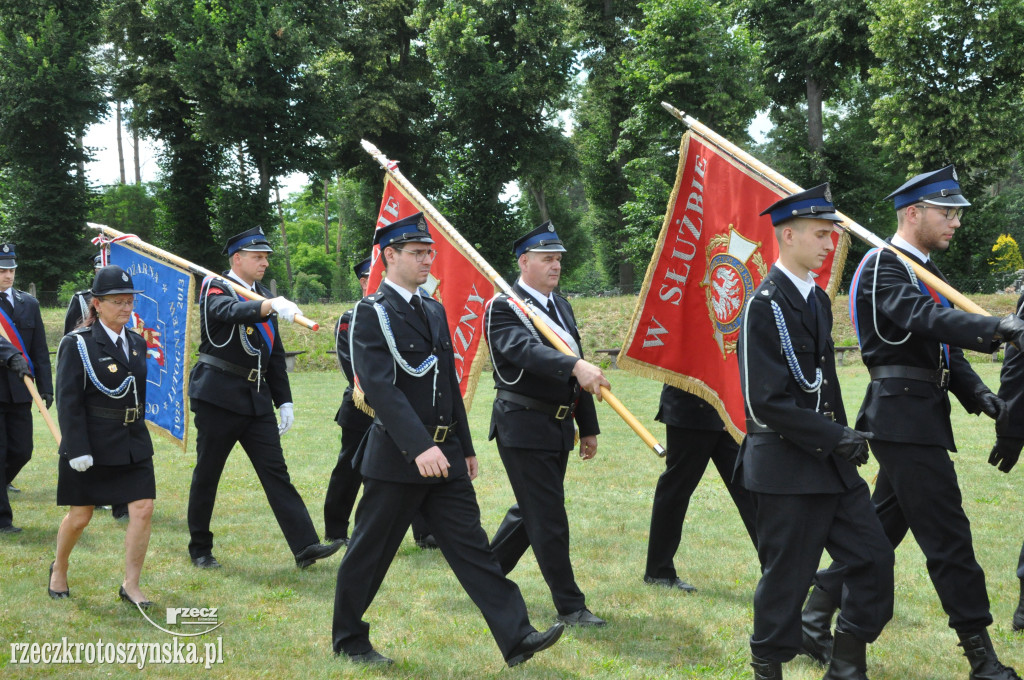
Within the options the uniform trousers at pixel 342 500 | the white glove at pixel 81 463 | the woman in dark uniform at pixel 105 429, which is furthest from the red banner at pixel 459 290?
the white glove at pixel 81 463

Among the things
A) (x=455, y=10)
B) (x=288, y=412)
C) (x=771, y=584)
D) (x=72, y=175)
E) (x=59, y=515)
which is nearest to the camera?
(x=771, y=584)

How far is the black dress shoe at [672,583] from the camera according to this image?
6395 millimetres

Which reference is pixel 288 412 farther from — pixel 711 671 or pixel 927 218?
pixel 927 218

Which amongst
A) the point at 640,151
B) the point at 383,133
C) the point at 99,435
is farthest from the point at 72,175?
the point at 99,435

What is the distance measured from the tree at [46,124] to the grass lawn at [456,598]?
32904 mm

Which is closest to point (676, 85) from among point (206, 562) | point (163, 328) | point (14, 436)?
point (163, 328)

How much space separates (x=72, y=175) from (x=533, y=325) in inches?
1616

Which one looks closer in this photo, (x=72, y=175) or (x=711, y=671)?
(x=711, y=671)

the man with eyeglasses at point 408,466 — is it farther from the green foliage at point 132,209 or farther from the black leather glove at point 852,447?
the green foliage at point 132,209

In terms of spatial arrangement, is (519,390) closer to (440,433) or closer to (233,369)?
(440,433)

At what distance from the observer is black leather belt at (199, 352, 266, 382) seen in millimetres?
7086

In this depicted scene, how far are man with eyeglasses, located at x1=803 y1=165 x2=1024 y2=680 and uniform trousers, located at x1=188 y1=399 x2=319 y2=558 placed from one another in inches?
147

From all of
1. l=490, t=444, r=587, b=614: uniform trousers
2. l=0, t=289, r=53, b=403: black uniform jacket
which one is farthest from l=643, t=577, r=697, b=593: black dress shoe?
l=0, t=289, r=53, b=403: black uniform jacket

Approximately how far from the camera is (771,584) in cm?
418
